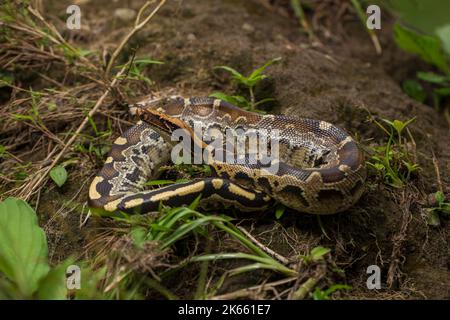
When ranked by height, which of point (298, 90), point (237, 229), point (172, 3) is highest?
point (172, 3)

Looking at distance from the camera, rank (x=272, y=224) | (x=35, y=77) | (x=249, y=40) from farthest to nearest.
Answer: (x=249, y=40) < (x=35, y=77) < (x=272, y=224)

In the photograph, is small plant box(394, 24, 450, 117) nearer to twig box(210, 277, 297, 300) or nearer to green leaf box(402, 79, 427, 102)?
green leaf box(402, 79, 427, 102)

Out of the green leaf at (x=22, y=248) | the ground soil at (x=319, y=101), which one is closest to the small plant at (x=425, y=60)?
the ground soil at (x=319, y=101)

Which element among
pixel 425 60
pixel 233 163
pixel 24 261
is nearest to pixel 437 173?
pixel 233 163

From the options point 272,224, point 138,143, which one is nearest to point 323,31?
point 138,143

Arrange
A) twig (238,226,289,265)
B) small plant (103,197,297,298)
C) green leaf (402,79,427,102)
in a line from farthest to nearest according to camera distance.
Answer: green leaf (402,79,427,102)
twig (238,226,289,265)
small plant (103,197,297,298)

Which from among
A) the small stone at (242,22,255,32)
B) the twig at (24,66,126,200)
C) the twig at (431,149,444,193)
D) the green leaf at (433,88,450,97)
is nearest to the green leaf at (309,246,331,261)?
the twig at (431,149,444,193)

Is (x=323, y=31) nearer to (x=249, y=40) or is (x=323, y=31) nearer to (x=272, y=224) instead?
(x=249, y=40)

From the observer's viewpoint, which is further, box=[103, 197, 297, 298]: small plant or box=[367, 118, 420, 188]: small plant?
box=[367, 118, 420, 188]: small plant
